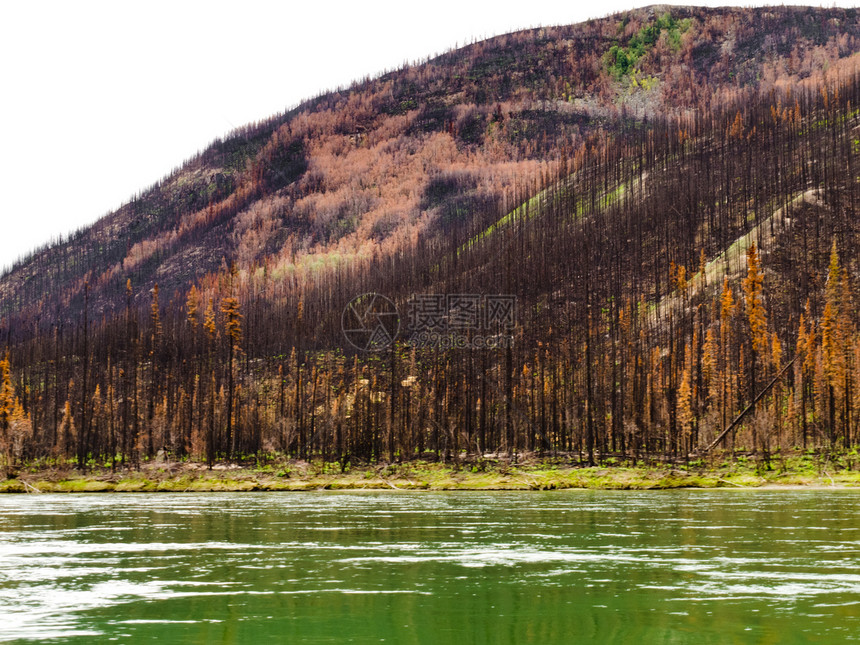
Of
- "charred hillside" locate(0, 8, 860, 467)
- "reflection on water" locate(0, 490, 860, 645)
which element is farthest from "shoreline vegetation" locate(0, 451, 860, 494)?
"reflection on water" locate(0, 490, 860, 645)

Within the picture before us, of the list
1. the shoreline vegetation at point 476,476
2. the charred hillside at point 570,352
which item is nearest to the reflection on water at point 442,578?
the shoreline vegetation at point 476,476

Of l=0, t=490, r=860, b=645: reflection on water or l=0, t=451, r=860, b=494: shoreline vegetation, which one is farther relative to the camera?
l=0, t=451, r=860, b=494: shoreline vegetation

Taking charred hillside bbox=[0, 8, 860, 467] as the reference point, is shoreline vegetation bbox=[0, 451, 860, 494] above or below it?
below

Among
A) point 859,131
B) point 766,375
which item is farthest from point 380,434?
point 859,131

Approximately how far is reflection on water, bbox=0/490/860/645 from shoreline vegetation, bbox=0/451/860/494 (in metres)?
22.2

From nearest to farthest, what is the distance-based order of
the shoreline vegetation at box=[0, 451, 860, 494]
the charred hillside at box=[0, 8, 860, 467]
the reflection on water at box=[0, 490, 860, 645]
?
1. the reflection on water at box=[0, 490, 860, 645]
2. the shoreline vegetation at box=[0, 451, 860, 494]
3. the charred hillside at box=[0, 8, 860, 467]

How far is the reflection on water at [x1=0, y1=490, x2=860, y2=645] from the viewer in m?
12.8

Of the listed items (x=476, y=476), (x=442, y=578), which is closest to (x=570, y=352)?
(x=476, y=476)

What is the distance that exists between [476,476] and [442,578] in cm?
4772

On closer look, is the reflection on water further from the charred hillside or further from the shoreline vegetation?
the charred hillside

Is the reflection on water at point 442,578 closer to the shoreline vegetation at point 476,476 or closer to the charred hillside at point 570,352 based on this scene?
the shoreline vegetation at point 476,476

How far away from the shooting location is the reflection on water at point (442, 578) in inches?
503

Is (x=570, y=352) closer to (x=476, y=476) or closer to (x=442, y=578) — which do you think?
(x=476, y=476)

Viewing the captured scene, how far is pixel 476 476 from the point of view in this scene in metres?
64.9
